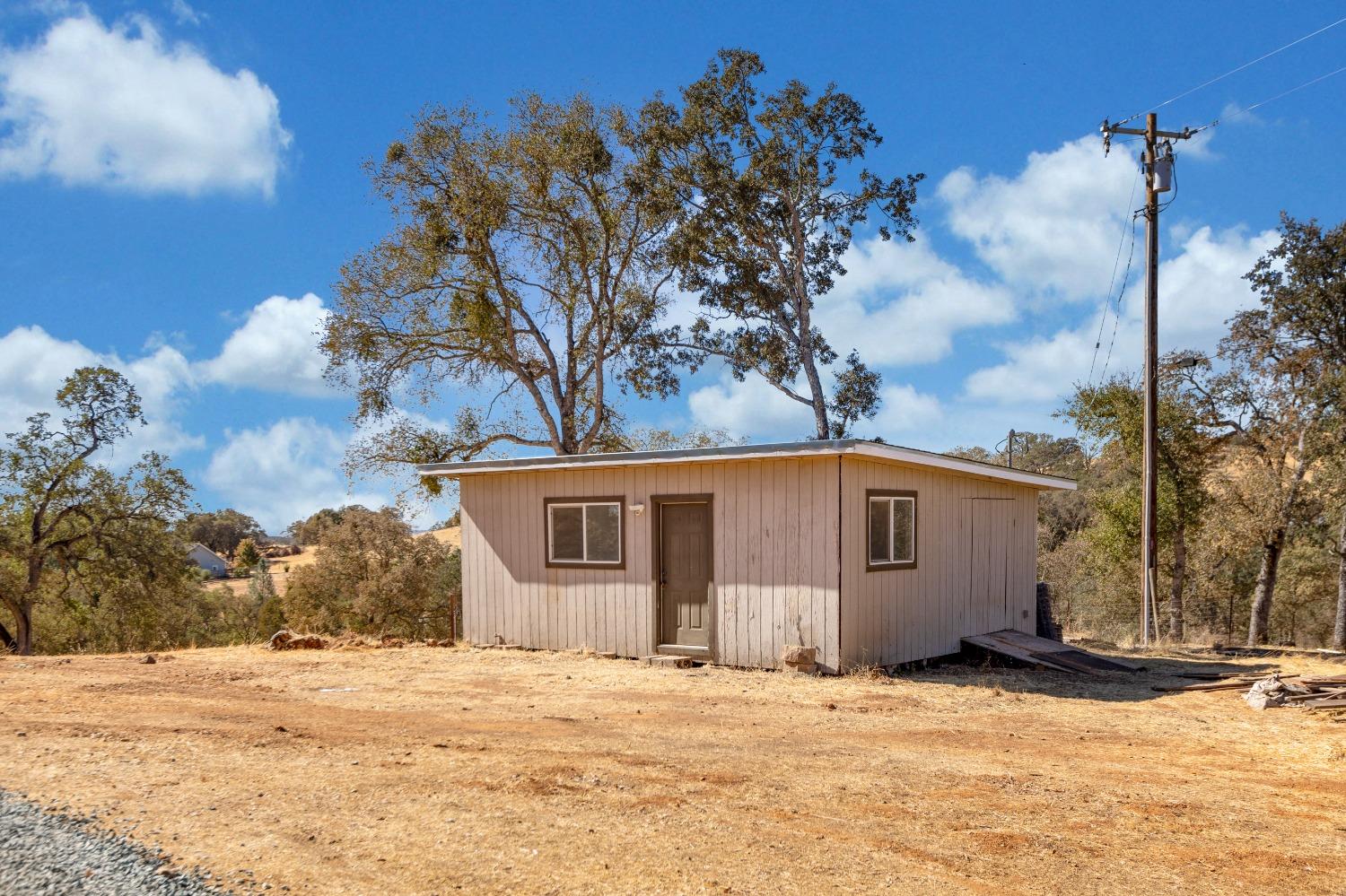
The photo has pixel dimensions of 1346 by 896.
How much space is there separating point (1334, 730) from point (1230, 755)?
1664 millimetres

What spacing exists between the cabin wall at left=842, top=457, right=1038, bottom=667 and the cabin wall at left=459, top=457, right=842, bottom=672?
33 centimetres

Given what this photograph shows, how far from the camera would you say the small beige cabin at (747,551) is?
11.0 m

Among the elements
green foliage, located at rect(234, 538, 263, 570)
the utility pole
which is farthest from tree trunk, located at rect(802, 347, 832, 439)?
green foliage, located at rect(234, 538, 263, 570)

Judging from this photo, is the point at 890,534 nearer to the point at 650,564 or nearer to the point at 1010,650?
the point at 1010,650

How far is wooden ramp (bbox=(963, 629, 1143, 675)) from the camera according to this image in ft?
39.3

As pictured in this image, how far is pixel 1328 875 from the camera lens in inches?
181

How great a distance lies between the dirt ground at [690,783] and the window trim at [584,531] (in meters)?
2.39

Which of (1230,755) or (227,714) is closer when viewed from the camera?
(1230,755)

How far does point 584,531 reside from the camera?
1275 cm

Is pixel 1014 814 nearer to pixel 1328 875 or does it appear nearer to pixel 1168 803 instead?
pixel 1168 803

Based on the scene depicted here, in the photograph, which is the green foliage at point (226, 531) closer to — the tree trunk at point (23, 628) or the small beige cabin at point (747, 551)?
the tree trunk at point (23, 628)

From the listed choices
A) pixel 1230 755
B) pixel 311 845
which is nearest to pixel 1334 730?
pixel 1230 755

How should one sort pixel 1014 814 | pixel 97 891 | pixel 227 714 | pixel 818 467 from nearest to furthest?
pixel 97 891
pixel 1014 814
pixel 227 714
pixel 818 467

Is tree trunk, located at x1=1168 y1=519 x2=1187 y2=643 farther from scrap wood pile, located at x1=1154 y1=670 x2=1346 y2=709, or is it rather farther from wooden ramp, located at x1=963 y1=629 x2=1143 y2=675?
scrap wood pile, located at x1=1154 y1=670 x2=1346 y2=709
